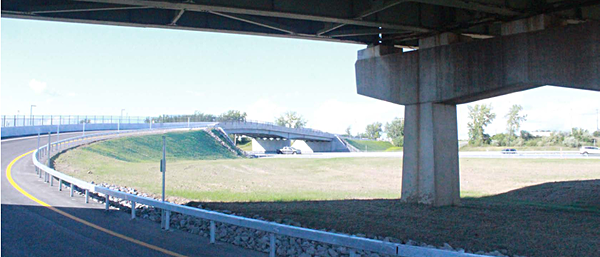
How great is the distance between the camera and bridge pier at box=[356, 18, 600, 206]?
13961mm

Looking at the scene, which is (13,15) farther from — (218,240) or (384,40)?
(384,40)

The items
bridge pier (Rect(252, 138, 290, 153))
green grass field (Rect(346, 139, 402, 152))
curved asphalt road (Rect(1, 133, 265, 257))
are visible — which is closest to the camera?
curved asphalt road (Rect(1, 133, 265, 257))

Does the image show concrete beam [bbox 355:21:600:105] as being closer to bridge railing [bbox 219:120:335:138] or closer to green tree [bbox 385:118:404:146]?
bridge railing [bbox 219:120:335:138]

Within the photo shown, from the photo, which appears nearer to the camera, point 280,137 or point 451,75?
point 451,75

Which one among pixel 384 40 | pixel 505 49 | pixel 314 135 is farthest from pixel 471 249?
pixel 314 135

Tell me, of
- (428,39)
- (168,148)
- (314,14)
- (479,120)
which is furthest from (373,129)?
(314,14)

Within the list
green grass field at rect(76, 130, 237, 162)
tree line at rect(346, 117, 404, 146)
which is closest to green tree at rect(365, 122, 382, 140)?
tree line at rect(346, 117, 404, 146)

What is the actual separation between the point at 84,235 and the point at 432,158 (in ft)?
37.6

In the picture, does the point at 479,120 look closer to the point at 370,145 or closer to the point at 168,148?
the point at 370,145

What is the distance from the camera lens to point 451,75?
56.4 feet

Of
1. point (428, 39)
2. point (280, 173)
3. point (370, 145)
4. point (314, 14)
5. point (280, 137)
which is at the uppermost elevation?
point (314, 14)

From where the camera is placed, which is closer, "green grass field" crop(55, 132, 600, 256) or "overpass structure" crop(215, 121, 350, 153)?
"green grass field" crop(55, 132, 600, 256)

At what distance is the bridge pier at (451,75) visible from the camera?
13961mm

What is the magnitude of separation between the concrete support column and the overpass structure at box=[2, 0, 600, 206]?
0.12ft
